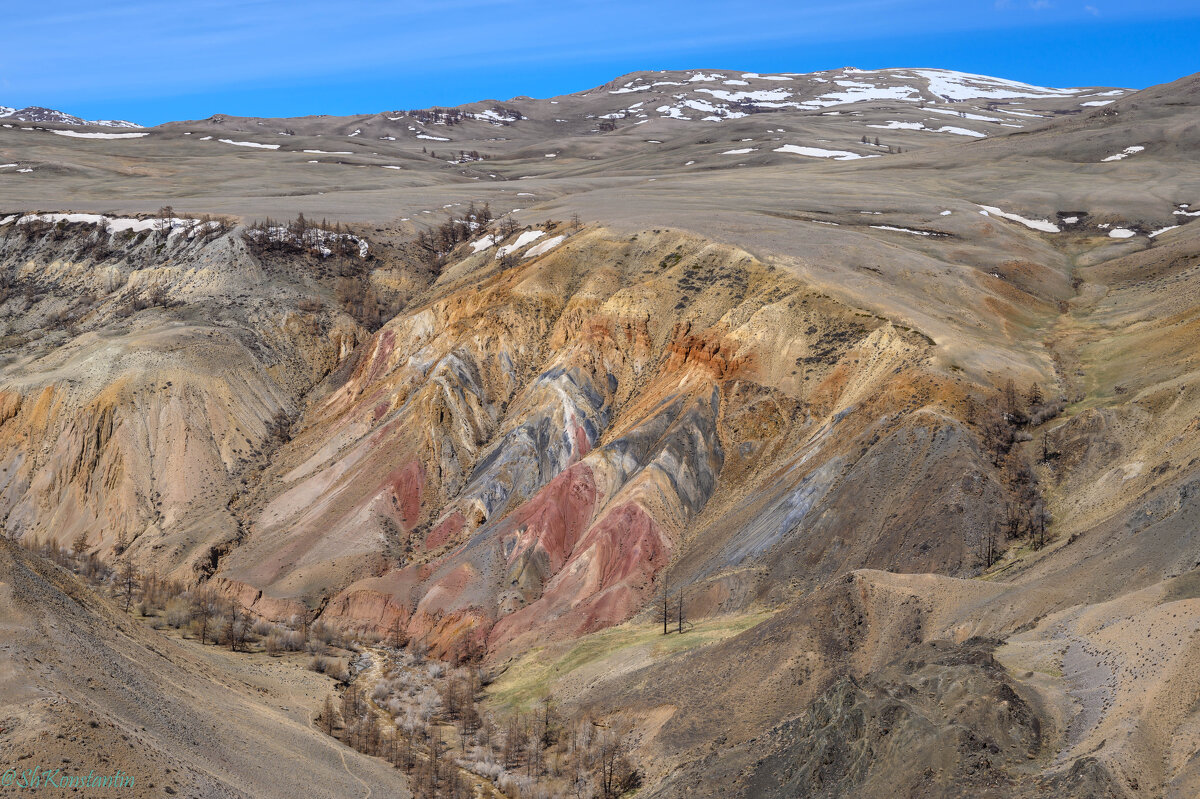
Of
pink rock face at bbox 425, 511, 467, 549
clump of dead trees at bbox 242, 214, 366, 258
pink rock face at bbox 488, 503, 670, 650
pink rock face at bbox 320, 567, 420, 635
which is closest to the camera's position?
pink rock face at bbox 488, 503, 670, 650

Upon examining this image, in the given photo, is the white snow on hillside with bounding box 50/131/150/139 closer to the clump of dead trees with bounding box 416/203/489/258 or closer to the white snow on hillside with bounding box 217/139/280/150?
the white snow on hillside with bounding box 217/139/280/150

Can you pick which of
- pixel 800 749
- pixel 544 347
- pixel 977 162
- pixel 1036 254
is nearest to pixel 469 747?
pixel 800 749

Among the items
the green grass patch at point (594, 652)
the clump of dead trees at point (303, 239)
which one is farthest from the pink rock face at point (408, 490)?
the clump of dead trees at point (303, 239)

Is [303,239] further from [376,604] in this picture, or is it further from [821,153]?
[821,153]

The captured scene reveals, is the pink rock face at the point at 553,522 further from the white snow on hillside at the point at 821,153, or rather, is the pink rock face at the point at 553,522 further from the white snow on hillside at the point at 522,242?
the white snow on hillside at the point at 821,153

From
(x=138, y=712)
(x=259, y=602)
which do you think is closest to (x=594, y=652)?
(x=259, y=602)

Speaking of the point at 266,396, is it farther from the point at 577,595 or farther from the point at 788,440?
the point at 788,440

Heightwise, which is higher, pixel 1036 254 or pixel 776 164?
pixel 776 164

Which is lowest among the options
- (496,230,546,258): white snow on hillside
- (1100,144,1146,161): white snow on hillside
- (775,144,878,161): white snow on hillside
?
(496,230,546,258): white snow on hillside

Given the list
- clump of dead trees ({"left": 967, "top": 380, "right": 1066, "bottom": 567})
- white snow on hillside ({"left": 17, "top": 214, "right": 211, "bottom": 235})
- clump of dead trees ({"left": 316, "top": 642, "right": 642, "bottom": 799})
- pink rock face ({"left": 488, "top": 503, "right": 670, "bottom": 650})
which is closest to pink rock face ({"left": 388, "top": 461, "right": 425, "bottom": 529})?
pink rock face ({"left": 488, "top": 503, "right": 670, "bottom": 650})
